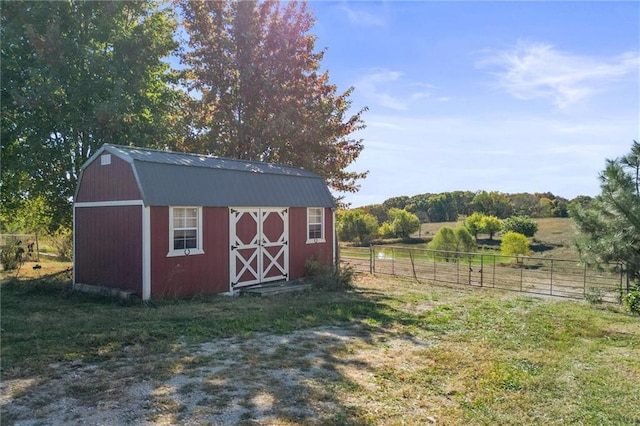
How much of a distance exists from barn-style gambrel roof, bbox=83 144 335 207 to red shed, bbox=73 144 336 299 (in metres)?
0.03

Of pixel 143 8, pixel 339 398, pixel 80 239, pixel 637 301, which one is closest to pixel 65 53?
pixel 143 8

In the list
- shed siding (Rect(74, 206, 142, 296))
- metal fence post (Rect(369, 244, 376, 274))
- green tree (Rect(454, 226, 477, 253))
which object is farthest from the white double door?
green tree (Rect(454, 226, 477, 253))

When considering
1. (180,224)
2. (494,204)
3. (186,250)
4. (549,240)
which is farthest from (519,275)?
(494,204)

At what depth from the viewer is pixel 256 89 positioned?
1669cm

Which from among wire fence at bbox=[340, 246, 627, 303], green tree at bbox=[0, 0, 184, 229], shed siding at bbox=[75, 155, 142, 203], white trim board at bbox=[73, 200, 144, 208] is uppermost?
green tree at bbox=[0, 0, 184, 229]

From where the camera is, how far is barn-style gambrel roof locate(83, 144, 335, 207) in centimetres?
976

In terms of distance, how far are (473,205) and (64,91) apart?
41.2 metres

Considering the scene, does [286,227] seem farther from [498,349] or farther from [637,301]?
[637,301]

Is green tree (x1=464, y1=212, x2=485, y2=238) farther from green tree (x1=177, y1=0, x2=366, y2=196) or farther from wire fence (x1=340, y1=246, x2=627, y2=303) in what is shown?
green tree (x1=177, y1=0, x2=366, y2=196)

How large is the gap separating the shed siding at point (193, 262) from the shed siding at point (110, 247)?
0.34 meters

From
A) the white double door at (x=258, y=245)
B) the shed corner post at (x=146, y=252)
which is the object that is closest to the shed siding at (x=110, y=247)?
the shed corner post at (x=146, y=252)

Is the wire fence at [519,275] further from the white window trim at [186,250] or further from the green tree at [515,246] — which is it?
the white window trim at [186,250]

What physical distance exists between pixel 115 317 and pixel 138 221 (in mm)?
2321

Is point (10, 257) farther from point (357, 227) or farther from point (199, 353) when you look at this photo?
point (357, 227)
